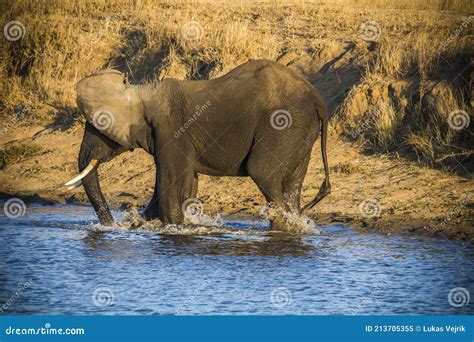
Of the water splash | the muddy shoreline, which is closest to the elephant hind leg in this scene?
the water splash

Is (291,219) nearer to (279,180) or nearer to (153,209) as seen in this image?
(279,180)

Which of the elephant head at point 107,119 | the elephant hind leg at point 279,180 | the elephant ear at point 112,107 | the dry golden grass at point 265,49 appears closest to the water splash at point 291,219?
the elephant hind leg at point 279,180

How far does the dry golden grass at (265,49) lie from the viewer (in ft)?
50.6

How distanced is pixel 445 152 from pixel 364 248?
2.78 metres

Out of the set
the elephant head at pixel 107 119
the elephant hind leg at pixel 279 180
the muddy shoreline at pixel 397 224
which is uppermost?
the elephant head at pixel 107 119

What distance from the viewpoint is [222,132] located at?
43.2ft

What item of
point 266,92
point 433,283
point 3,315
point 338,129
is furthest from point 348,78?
point 3,315

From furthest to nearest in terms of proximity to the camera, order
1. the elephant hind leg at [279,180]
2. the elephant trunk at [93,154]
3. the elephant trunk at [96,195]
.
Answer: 1. the elephant trunk at [96,195]
2. the elephant trunk at [93,154]
3. the elephant hind leg at [279,180]

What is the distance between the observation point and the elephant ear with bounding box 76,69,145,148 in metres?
13.3

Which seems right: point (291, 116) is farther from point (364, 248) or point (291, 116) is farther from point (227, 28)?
point (227, 28)

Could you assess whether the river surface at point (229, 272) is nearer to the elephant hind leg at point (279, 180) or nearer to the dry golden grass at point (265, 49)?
the elephant hind leg at point (279, 180)

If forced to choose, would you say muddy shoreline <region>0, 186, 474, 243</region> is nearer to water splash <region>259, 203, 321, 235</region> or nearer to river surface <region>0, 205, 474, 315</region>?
river surface <region>0, 205, 474, 315</region>

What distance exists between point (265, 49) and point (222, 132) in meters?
5.14

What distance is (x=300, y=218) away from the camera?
1317cm
